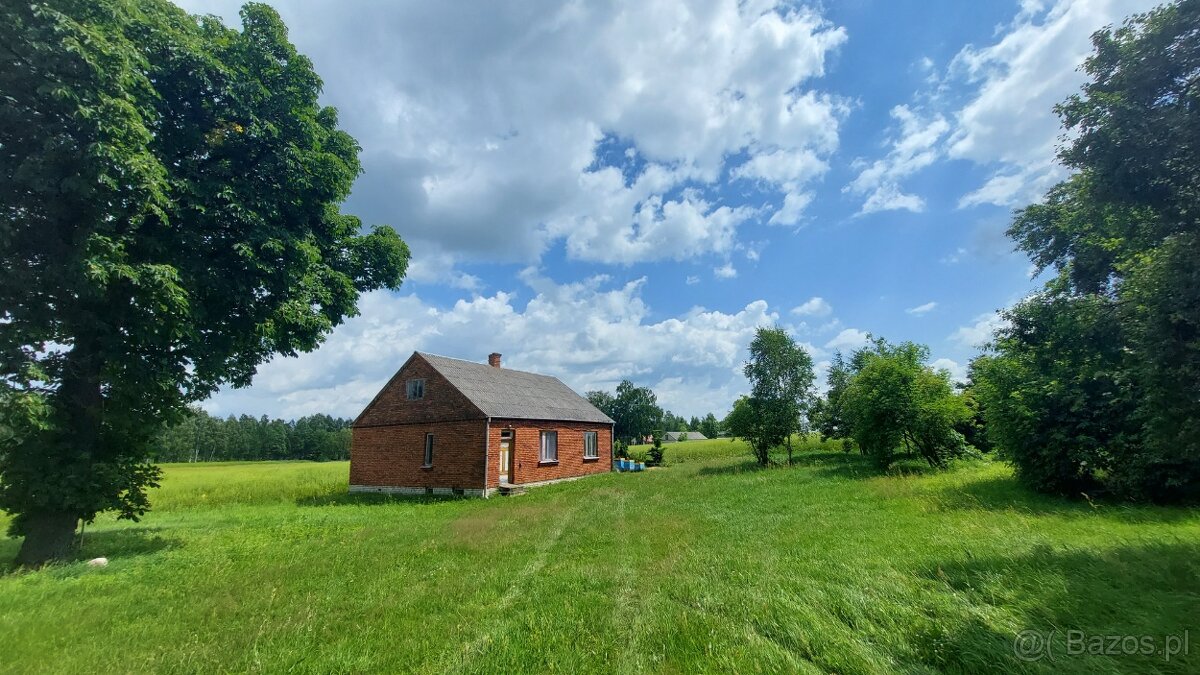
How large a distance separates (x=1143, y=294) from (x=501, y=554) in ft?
35.4

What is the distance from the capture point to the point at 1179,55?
6770 mm

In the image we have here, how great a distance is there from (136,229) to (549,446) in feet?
62.8

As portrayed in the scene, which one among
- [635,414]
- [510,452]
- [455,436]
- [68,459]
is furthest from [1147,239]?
[635,414]

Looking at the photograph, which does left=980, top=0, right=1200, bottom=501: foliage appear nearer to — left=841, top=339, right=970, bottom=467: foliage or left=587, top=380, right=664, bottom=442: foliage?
left=841, top=339, right=970, bottom=467: foliage

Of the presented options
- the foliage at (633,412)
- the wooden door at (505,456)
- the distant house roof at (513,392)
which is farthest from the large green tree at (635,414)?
the wooden door at (505,456)

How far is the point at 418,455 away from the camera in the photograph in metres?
23.1

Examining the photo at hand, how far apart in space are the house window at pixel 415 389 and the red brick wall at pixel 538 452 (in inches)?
180

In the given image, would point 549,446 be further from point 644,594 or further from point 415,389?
point 644,594

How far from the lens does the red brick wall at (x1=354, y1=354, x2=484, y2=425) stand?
2238 centimetres

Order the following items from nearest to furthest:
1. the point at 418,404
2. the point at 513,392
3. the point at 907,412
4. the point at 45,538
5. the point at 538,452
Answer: the point at 45,538, the point at 907,412, the point at 418,404, the point at 538,452, the point at 513,392

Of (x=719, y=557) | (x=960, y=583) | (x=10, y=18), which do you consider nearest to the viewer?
(x=960, y=583)

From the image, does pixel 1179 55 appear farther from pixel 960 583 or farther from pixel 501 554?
pixel 501 554

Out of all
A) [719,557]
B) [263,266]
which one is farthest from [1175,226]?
[263,266]

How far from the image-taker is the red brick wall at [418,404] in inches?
881
